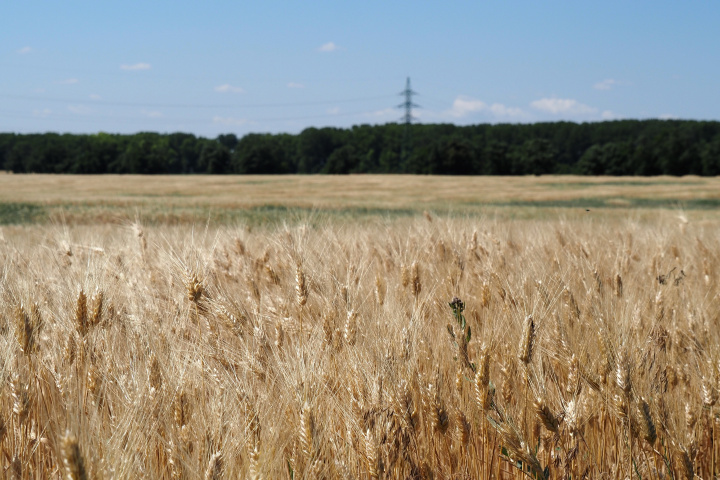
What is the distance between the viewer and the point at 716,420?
169 centimetres

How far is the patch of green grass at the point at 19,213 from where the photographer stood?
1532cm

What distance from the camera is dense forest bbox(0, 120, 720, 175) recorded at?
80500mm

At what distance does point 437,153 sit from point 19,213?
70249 mm

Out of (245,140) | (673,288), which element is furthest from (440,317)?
(245,140)

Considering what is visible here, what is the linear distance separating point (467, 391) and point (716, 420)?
71cm

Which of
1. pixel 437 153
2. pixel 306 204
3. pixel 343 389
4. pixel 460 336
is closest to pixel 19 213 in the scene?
pixel 306 204

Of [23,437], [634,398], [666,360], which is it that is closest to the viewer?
[634,398]

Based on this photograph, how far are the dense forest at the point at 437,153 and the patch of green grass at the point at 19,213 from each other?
65.8m

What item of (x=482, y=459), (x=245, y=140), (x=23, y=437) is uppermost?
(x=245, y=140)

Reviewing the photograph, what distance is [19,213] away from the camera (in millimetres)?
17969

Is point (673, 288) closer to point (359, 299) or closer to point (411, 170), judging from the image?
point (359, 299)

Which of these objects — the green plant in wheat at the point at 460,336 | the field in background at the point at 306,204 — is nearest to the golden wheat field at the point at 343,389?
the green plant in wheat at the point at 460,336

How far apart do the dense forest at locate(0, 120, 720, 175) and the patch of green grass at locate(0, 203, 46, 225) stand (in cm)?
6583

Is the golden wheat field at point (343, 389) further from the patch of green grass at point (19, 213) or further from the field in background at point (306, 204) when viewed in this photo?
the patch of green grass at point (19, 213)
